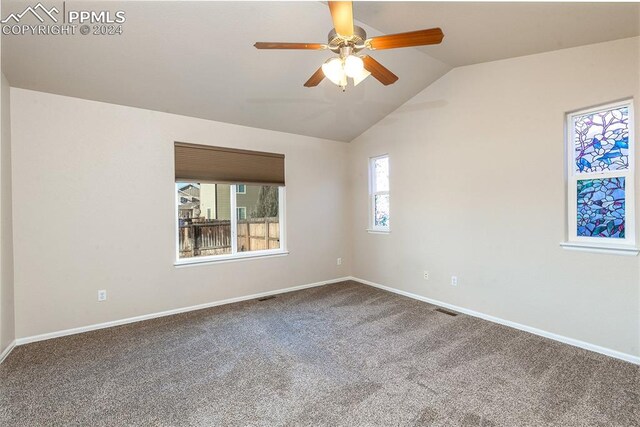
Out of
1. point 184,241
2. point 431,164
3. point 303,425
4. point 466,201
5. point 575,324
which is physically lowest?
point 303,425

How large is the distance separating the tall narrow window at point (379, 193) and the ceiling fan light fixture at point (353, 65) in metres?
2.90

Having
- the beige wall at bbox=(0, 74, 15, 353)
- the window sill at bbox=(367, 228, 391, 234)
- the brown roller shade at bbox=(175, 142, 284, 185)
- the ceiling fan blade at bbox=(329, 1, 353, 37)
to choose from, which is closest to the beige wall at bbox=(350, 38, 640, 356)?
the window sill at bbox=(367, 228, 391, 234)

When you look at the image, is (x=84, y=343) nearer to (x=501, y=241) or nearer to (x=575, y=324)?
(x=501, y=241)

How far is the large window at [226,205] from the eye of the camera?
3963 millimetres

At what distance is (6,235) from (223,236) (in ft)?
7.08

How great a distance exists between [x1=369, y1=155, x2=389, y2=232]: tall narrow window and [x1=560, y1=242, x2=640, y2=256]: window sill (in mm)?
2368

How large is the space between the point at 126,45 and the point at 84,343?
9.34ft

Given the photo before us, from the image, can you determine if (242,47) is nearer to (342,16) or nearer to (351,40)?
(351,40)

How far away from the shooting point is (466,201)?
372cm

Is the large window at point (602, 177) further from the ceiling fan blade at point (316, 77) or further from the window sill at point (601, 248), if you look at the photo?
the ceiling fan blade at point (316, 77)

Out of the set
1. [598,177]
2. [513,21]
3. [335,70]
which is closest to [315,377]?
[335,70]

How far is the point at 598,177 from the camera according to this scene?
109 inches

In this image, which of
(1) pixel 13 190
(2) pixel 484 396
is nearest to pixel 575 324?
(2) pixel 484 396

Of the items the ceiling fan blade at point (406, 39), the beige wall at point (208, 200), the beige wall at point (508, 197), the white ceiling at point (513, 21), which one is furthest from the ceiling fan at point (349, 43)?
the beige wall at point (208, 200)
